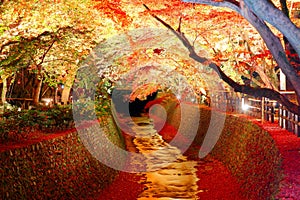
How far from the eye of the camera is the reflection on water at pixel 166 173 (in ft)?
41.7

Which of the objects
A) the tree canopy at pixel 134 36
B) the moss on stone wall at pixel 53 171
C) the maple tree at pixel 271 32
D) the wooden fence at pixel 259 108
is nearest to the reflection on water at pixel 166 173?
the moss on stone wall at pixel 53 171

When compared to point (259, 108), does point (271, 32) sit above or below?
above

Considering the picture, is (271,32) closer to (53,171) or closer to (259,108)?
(53,171)

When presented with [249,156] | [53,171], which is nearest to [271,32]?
[249,156]

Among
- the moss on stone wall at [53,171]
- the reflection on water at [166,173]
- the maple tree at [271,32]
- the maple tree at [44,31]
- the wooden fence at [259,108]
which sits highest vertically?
the maple tree at [44,31]

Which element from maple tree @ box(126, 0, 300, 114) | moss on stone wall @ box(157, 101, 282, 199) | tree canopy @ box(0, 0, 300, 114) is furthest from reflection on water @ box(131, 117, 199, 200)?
maple tree @ box(126, 0, 300, 114)

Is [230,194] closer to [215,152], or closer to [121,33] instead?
[215,152]

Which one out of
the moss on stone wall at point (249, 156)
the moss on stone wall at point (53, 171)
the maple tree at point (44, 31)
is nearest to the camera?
the moss on stone wall at point (53, 171)

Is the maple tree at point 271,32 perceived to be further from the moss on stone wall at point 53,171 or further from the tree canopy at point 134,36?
the moss on stone wall at point 53,171

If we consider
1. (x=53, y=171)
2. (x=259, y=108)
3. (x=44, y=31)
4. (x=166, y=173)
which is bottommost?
(x=166, y=173)

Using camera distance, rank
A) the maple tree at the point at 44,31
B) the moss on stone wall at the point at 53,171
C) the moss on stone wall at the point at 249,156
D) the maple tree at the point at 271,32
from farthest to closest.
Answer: the maple tree at the point at 44,31, the moss on stone wall at the point at 249,156, the moss on stone wall at the point at 53,171, the maple tree at the point at 271,32

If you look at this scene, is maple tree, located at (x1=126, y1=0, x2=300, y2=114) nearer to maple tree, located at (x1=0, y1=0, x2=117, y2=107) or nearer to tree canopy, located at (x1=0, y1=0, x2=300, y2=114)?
tree canopy, located at (x1=0, y1=0, x2=300, y2=114)

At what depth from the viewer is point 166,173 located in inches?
618

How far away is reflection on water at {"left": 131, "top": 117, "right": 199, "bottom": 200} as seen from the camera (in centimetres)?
1272
